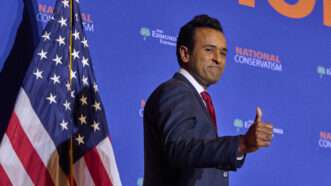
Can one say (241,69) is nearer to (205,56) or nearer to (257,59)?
(257,59)

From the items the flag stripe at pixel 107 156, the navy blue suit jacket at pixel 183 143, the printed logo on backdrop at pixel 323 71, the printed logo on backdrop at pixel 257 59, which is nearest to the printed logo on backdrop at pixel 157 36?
the printed logo on backdrop at pixel 257 59

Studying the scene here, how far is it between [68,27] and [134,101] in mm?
596

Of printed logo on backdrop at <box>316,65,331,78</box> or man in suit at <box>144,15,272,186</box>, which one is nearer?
man in suit at <box>144,15,272,186</box>

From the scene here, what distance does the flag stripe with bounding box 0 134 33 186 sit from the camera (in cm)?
276

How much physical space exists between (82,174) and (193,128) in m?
1.04

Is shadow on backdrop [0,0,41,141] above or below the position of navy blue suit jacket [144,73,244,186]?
above

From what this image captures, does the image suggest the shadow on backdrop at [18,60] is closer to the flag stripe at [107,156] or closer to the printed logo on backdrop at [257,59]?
the flag stripe at [107,156]

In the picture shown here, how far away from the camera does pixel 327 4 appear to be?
4.28m

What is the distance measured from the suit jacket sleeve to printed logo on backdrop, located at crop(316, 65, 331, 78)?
85.6 inches

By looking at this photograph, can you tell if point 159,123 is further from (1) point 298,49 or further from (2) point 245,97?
(1) point 298,49

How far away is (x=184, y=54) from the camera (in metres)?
2.34

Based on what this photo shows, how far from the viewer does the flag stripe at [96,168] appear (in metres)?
2.94

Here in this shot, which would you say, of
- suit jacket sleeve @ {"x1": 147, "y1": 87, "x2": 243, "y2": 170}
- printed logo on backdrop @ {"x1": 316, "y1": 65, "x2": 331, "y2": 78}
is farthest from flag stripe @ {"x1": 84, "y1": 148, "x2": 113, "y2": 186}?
printed logo on backdrop @ {"x1": 316, "y1": 65, "x2": 331, "y2": 78}

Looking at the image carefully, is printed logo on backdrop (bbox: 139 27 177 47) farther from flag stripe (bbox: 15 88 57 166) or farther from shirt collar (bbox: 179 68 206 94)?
shirt collar (bbox: 179 68 206 94)
